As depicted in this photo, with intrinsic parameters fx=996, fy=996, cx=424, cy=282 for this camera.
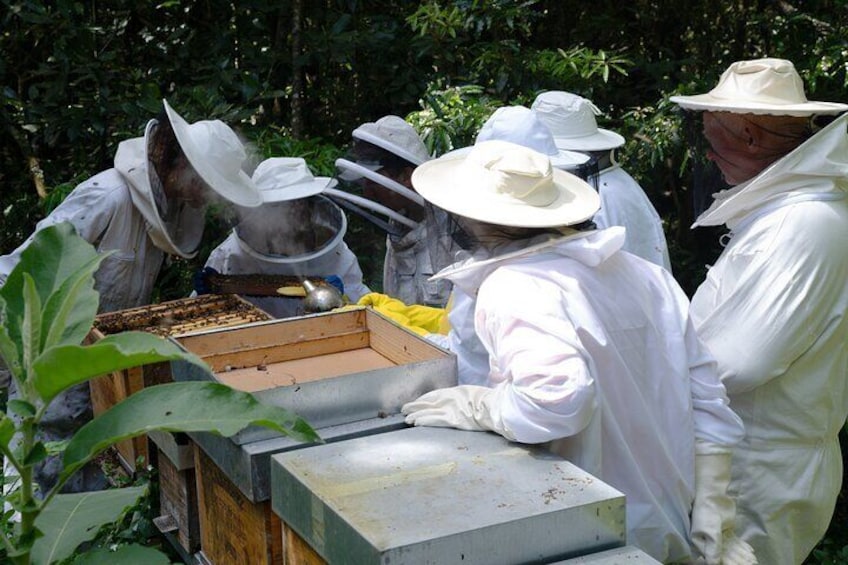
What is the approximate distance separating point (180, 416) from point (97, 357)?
123mm

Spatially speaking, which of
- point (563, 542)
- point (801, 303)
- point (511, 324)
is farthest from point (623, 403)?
point (801, 303)

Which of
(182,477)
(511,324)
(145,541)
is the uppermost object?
(511,324)

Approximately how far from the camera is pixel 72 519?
132 centimetres

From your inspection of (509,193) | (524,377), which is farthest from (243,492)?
(509,193)

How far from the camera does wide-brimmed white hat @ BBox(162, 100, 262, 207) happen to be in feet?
11.1

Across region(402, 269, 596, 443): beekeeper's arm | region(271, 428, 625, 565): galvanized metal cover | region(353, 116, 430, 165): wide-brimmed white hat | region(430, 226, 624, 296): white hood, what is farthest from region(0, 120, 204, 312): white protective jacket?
region(271, 428, 625, 565): galvanized metal cover

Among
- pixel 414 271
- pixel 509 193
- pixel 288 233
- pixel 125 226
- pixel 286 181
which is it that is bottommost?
pixel 414 271

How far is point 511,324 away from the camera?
1945 mm

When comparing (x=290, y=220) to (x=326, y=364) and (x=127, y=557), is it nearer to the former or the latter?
(x=326, y=364)

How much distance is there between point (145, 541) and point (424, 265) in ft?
5.16

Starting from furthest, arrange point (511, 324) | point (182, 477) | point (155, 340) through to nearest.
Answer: point (182, 477), point (511, 324), point (155, 340)

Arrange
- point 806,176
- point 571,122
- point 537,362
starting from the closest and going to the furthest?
point 537,362 < point 806,176 < point 571,122

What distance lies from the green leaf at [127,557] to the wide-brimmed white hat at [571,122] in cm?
297

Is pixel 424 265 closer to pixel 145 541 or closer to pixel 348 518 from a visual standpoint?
pixel 145 541
